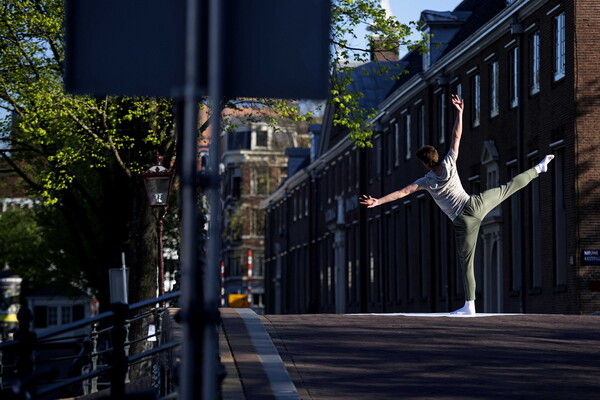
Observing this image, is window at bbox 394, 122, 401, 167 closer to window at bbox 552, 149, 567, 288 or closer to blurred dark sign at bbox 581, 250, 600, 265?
window at bbox 552, 149, 567, 288

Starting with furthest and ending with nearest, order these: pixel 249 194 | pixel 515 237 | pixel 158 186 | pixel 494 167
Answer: pixel 249 194 < pixel 494 167 < pixel 515 237 < pixel 158 186

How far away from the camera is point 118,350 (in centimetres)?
833

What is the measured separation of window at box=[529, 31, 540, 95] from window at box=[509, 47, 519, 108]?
2.81 feet

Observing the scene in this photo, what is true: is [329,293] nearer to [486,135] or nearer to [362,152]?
[362,152]

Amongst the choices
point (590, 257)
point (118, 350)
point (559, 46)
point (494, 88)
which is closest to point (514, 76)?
point (494, 88)

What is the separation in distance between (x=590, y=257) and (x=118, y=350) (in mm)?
21660

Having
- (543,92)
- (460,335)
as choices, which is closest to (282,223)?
(543,92)

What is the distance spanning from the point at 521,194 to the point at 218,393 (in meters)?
26.1

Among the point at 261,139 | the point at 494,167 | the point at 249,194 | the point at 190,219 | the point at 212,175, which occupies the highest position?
the point at 261,139

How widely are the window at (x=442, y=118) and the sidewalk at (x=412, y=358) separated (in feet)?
87.6

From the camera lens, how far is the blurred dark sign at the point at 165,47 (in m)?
4.83

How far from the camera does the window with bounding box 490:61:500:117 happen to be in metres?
35.5

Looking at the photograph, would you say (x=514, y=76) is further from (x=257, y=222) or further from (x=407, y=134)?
(x=257, y=222)

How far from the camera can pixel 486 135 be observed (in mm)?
36219
